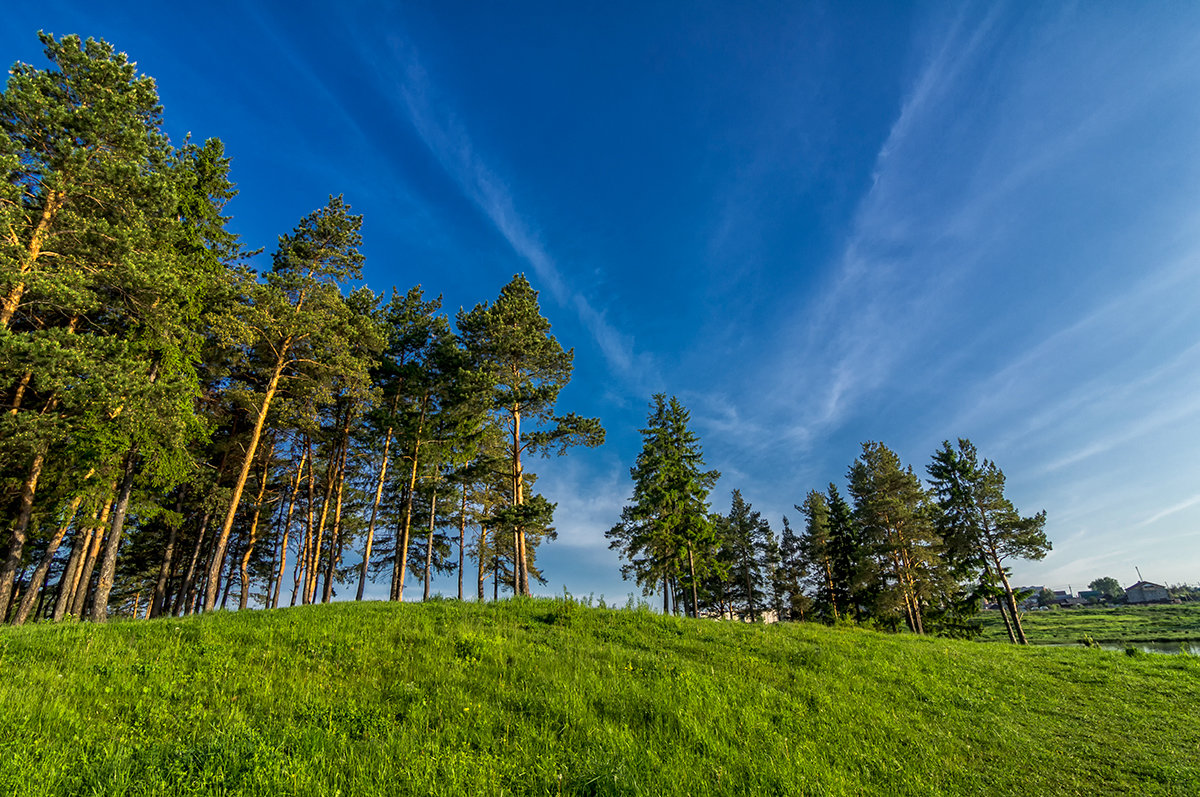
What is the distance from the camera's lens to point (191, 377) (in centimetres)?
1758

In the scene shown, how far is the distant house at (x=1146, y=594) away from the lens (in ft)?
362

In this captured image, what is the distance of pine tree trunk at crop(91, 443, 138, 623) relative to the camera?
15.0 meters

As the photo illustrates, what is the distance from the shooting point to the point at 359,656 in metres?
8.55

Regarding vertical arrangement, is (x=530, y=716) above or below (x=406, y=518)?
below

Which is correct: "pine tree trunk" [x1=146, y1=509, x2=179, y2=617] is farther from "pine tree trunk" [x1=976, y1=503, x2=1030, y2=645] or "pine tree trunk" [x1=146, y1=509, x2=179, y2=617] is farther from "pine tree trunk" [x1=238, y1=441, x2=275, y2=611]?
"pine tree trunk" [x1=976, y1=503, x2=1030, y2=645]

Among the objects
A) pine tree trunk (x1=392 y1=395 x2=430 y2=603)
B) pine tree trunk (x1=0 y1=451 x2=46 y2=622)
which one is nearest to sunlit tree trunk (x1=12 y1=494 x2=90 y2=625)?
pine tree trunk (x1=0 y1=451 x2=46 y2=622)

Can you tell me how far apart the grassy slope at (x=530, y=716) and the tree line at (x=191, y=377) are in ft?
24.0

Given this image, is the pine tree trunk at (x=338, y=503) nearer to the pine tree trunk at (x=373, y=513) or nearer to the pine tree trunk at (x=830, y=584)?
the pine tree trunk at (x=373, y=513)

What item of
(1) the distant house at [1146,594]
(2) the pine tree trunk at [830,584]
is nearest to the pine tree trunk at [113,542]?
(2) the pine tree trunk at [830,584]

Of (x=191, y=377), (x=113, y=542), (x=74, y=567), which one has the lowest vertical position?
(x=74, y=567)

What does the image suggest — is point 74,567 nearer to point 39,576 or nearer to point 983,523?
point 39,576

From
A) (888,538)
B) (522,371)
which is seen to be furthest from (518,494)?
(888,538)

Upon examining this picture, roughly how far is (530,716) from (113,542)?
60.2 ft

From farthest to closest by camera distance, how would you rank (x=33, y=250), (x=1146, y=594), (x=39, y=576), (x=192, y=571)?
(x=1146, y=594) < (x=192, y=571) < (x=39, y=576) < (x=33, y=250)
